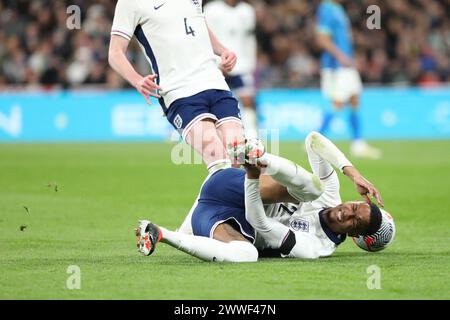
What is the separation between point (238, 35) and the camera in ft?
61.1

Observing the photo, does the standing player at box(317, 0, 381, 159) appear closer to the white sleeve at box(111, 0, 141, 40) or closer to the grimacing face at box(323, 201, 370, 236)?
the white sleeve at box(111, 0, 141, 40)

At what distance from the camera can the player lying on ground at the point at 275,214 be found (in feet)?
23.8

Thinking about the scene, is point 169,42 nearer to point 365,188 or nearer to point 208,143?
point 208,143

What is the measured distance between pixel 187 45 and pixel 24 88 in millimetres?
15225

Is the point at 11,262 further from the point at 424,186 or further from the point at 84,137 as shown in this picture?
the point at 84,137

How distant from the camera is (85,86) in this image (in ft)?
78.3

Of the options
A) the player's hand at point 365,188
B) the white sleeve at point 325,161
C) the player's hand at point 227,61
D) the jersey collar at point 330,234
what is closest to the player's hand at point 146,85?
the player's hand at point 227,61

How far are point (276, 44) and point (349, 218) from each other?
19.3 meters

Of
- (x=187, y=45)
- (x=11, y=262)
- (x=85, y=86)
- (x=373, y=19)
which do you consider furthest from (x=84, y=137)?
(x=11, y=262)

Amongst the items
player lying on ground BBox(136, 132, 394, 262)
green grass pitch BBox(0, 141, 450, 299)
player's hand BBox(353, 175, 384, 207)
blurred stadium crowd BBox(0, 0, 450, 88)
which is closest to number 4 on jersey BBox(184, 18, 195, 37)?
player lying on ground BBox(136, 132, 394, 262)

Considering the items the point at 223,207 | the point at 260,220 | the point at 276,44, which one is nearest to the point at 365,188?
the point at 260,220

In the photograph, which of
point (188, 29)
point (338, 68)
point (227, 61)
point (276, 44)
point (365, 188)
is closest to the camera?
point (365, 188)

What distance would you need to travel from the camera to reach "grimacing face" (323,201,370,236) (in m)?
7.48

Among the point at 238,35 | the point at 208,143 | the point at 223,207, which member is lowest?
the point at 223,207
